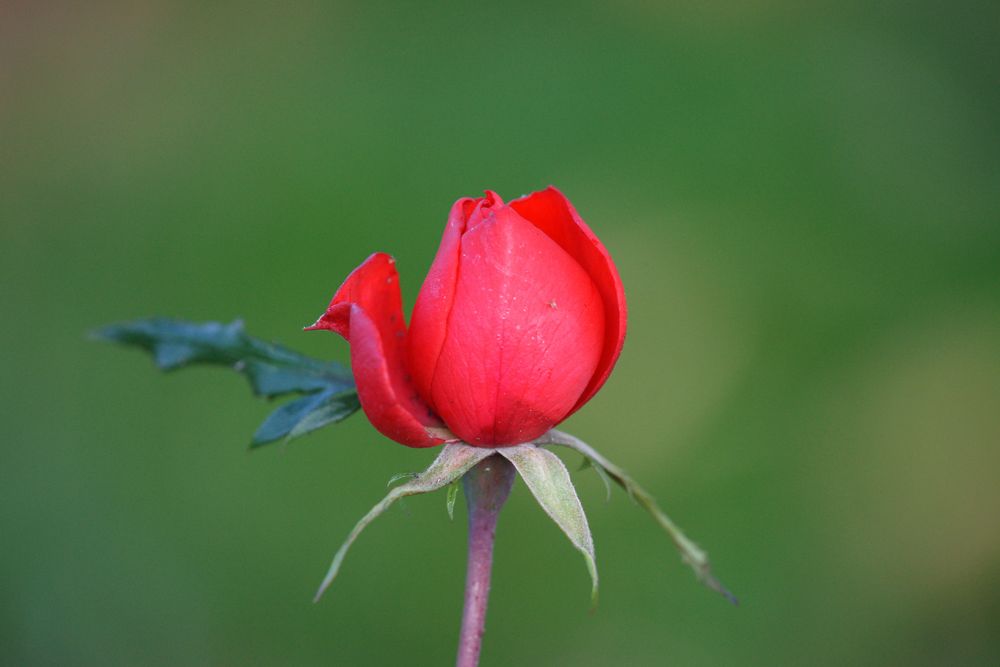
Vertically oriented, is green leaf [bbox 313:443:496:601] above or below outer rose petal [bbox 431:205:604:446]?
below

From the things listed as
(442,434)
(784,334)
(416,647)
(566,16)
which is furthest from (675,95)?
(442,434)

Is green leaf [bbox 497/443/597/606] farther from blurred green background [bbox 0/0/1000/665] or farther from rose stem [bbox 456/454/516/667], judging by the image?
blurred green background [bbox 0/0/1000/665]

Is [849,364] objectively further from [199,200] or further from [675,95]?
[199,200]

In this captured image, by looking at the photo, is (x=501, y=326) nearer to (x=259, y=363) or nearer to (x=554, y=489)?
(x=554, y=489)

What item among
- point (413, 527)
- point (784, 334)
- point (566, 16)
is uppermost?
point (566, 16)

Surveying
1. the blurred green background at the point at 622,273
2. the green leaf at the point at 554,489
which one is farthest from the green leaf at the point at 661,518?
the blurred green background at the point at 622,273

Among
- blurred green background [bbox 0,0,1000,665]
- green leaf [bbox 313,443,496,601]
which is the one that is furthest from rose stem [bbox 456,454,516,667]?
blurred green background [bbox 0,0,1000,665]
